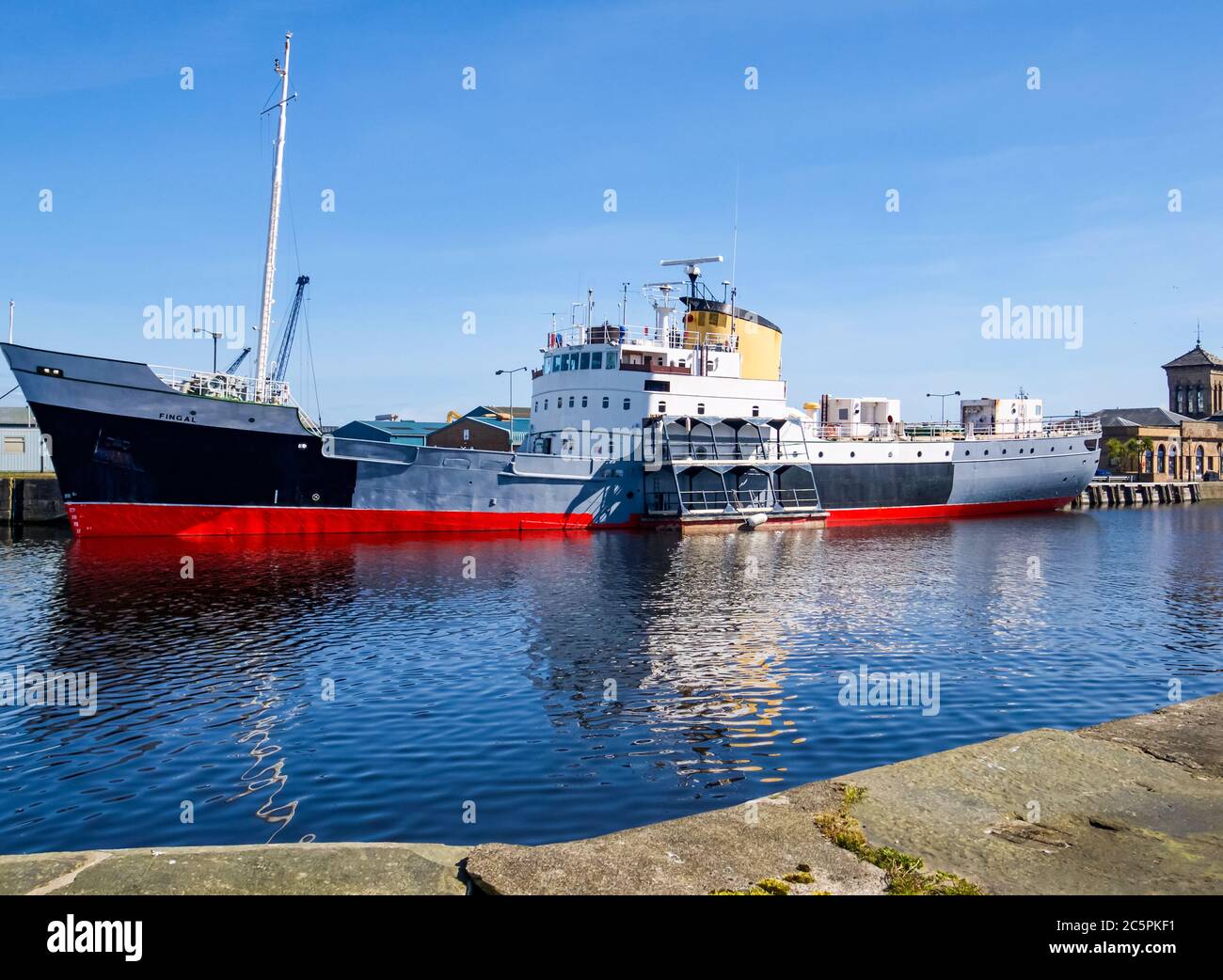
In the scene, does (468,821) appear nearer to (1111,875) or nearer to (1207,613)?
(1111,875)

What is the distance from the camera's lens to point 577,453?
156 ft

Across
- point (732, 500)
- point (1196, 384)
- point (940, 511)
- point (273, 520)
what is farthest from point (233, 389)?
point (1196, 384)

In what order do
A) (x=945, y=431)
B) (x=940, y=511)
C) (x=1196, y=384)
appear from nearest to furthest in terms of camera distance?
(x=940, y=511) < (x=945, y=431) < (x=1196, y=384)

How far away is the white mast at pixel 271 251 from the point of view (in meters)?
38.9

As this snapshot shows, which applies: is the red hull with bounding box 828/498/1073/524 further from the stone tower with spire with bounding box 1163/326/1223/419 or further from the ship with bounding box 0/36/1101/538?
the stone tower with spire with bounding box 1163/326/1223/419

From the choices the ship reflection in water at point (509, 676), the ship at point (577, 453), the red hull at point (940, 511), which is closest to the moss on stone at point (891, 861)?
the ship reflection in water at point (509, 676)

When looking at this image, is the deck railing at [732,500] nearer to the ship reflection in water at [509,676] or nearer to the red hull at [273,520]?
the red hull at [273,520]

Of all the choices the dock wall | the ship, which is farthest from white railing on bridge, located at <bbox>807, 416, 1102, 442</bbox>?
the dock wall

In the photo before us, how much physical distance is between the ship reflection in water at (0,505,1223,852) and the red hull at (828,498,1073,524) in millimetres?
19123

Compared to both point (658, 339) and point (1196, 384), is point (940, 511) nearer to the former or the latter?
point (658, 339)

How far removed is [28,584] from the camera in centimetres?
2831

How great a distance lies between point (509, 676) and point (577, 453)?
3041 centimetres

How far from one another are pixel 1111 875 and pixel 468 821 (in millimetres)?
6770
